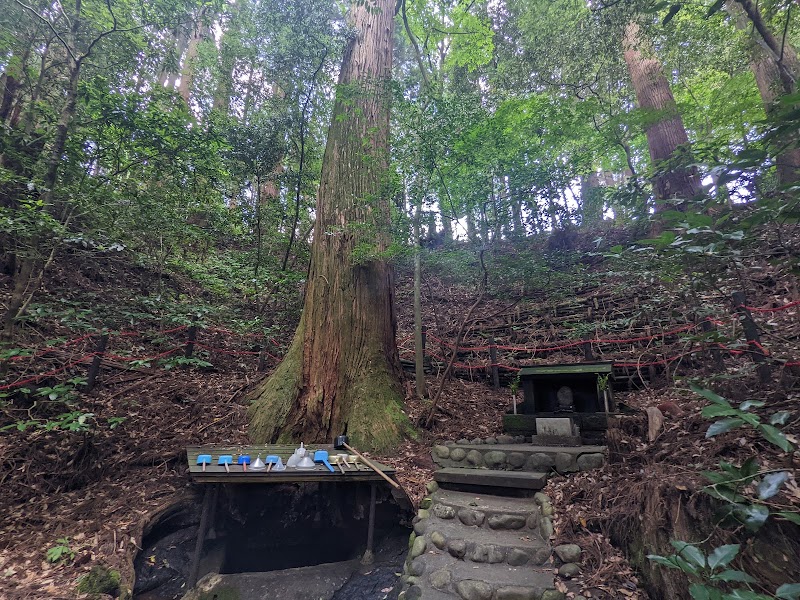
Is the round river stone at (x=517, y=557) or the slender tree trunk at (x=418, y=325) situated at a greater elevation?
the slender tree trunk at (x=418, y=325)

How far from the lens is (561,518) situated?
321 centimetres

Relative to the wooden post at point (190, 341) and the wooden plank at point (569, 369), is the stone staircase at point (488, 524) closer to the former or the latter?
the wooden plank at point (569, 369)

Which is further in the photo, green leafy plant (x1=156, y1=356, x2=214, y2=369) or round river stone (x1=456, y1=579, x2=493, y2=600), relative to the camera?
green leafy plant (x1=156, y1=356, x2=214, y2=369)

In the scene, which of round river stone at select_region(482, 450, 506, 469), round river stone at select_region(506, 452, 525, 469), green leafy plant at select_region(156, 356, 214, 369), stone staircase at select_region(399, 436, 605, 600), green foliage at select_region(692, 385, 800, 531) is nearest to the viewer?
green foliage at select_region(692, 385, 800, 531)

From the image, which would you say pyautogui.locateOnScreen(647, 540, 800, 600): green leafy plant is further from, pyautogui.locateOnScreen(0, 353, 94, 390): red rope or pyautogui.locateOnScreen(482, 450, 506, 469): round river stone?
pyautogui.locateOnScreen(0, 353, 94, 390): red rope

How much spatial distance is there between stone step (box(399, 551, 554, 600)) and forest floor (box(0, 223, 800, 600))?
13.0 inches

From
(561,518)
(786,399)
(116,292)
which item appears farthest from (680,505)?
(116,292)

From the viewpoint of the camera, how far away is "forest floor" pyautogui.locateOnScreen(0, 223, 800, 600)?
2754 mm

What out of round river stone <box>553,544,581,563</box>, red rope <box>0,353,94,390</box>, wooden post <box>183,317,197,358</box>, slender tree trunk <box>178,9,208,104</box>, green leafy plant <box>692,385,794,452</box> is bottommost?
round river stone <box>553,544,581,563</box>

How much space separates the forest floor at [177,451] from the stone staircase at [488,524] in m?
0.20

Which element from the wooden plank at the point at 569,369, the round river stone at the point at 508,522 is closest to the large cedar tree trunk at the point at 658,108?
the wooden plank at the point at 569,369

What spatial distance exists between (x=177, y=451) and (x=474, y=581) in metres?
3.72

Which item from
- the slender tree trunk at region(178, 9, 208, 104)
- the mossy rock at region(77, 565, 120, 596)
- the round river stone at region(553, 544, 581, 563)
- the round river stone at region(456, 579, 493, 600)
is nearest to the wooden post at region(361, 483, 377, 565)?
the round river stone at region(456, 579, 493, 600)

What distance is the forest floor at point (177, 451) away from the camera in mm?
2754
